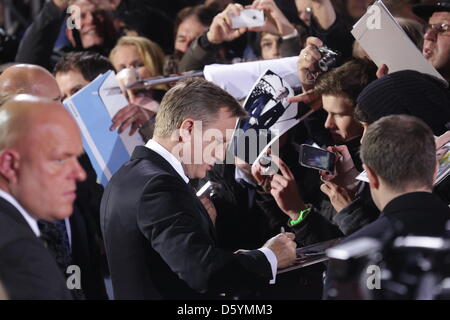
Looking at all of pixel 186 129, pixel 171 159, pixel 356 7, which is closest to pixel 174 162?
pixel 171 159

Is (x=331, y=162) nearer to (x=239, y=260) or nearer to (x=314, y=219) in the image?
(x=314, y=219)

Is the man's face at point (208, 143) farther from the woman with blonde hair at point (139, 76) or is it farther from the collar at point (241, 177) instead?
the woman with blonde hair at point (139, 76)

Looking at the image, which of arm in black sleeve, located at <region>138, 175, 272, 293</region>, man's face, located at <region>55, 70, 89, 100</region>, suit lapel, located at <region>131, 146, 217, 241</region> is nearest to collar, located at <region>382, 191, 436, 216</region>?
arm in black sleeve, located at <region>138, 175, 272, 293</region>

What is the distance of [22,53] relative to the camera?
4422 mm

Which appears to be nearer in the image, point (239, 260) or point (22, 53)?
point (239, 260)

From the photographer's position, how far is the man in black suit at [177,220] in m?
2.31

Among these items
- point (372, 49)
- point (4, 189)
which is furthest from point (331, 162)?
point (4, 189)

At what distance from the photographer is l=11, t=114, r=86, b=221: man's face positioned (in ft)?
6.07

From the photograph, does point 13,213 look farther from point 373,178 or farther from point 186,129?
point 373,178

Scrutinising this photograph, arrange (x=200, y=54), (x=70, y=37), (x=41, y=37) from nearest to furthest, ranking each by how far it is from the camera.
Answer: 1. (x=200, y=54)
2. (x=41, y=37)
3. (x=70, y=37)

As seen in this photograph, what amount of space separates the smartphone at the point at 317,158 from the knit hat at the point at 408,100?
199mm

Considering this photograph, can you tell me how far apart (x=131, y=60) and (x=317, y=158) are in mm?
1963

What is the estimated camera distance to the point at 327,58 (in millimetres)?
3359

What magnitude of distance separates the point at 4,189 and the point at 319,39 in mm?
2054
